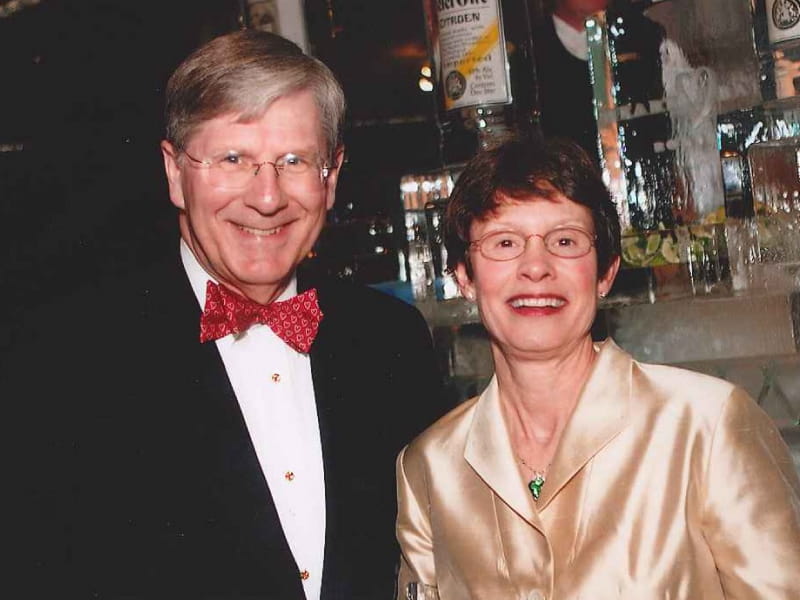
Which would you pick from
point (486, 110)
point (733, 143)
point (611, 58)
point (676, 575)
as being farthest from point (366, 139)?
point (676, 575)

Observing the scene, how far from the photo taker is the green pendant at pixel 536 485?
69.1 inches

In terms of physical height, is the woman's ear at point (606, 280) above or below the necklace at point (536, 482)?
above

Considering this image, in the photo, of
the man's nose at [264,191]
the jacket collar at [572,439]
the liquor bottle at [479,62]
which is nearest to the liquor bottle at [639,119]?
the liquor bottle at [479,62]

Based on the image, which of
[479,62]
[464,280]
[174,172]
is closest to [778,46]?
[479,62]

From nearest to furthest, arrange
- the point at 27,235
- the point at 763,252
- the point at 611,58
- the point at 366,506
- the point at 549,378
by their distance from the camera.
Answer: the point at 549,378 < the point at 366,506 < the point at 763,252 < the point at 611,58 < the point at 27,235

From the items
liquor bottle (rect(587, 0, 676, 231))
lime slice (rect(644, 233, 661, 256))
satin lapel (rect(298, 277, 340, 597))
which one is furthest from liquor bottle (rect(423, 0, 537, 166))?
satin lapel (rect(298, 277, 340, 597))

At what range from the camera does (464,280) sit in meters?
1.87

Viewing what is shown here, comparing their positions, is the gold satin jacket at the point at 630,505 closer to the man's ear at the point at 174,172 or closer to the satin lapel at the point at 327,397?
the satin lapel at the point at 327,397

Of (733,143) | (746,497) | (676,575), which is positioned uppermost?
(733,143)

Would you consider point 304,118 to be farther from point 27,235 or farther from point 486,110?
point 27,235

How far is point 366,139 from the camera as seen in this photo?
4.19m

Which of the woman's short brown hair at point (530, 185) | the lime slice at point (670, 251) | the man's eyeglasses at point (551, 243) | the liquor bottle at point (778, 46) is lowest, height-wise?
the lime slice at point (670, 251)

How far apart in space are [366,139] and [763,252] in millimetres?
2059

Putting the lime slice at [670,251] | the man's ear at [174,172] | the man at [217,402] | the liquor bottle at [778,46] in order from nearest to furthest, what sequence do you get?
1. the man at [217,402]
2. the man's ear at [174,172]
3. the liquor bottle at [778,46]
4. the lime slice at [670,251]
